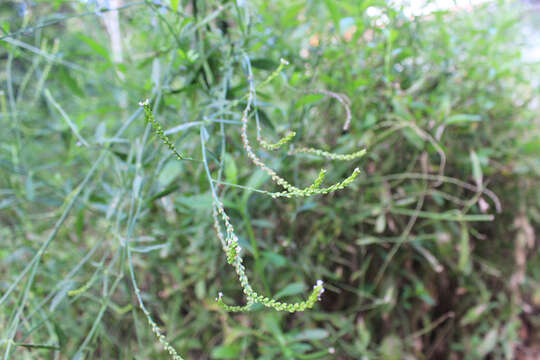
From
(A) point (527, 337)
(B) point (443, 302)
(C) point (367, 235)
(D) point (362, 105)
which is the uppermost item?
(D) point (362, 105)

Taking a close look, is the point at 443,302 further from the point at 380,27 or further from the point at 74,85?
the point at 74,85

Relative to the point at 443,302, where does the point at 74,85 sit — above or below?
above

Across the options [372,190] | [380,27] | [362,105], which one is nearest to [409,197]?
[372,190]

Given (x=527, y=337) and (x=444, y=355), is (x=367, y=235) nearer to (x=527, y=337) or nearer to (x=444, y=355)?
(x=444, y=355)

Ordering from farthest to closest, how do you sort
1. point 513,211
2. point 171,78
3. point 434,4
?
point 513,211
point 434,4
point 171,78

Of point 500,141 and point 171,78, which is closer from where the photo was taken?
point 171,78

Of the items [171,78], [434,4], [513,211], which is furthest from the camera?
[513,211]

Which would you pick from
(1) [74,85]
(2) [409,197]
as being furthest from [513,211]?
(1) [74,85]
